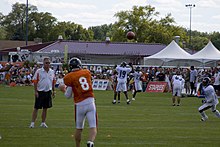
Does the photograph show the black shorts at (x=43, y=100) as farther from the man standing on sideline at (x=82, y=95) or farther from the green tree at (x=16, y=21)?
the green tree at (x=16, y=21)

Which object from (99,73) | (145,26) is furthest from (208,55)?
(145,26)

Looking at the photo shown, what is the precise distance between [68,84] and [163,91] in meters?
29.6

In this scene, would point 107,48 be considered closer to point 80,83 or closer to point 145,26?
point 145,26

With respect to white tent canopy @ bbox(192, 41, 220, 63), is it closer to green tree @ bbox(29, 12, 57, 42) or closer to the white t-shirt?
the white t-shirt

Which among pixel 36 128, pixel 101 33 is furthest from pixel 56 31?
pixel 36 128

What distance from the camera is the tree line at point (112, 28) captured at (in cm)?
9756

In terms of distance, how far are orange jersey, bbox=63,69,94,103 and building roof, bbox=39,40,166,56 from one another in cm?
6460

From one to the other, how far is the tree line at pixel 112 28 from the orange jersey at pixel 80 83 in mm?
85543

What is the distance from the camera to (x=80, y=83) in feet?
35.6

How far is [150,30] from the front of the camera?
97.4 metres

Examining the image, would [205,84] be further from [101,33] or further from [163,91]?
[101,33]

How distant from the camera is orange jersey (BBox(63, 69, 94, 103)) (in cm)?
1085

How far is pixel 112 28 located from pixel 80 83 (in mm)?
101118

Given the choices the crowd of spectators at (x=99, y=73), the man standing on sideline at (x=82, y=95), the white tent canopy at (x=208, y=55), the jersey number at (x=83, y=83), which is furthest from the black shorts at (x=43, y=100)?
the white tent canopy at (x=208, y=55)
